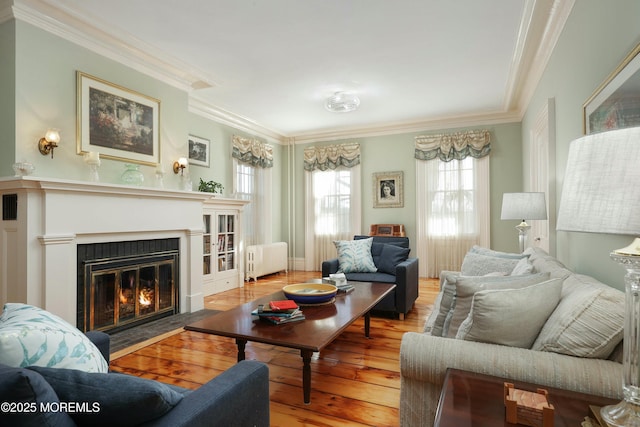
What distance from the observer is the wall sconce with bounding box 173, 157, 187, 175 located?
4.11 meters

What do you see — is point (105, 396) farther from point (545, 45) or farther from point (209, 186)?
point (209, 186)

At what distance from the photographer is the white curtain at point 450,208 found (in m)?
5.85

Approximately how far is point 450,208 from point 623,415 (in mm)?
5373

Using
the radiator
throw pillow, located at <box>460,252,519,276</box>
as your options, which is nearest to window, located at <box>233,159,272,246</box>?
the radiator

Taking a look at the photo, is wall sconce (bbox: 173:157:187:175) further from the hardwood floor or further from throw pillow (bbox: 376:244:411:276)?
throw pillow (bbox: 376:244:411:276)

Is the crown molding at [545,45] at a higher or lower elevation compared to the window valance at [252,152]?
higher

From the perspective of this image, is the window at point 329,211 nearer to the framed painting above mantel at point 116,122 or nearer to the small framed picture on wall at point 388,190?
the small framed picture on wall at point 388,190

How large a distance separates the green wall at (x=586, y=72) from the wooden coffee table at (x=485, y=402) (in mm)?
897

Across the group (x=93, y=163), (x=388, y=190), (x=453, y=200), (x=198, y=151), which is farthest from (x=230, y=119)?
(x=453, y=200)

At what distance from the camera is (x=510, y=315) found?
1383 mm

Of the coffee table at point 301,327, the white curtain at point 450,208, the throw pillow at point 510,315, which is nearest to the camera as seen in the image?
the throw pillow at point 510,315

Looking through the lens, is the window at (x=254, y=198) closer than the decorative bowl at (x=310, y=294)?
No

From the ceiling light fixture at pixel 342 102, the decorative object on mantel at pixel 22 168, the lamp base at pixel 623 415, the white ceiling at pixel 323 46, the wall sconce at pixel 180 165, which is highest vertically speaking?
the white ceiling at pixel 323 46

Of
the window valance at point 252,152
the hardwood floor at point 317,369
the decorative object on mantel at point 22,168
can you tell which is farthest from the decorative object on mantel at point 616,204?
the window valance at point 252,152
